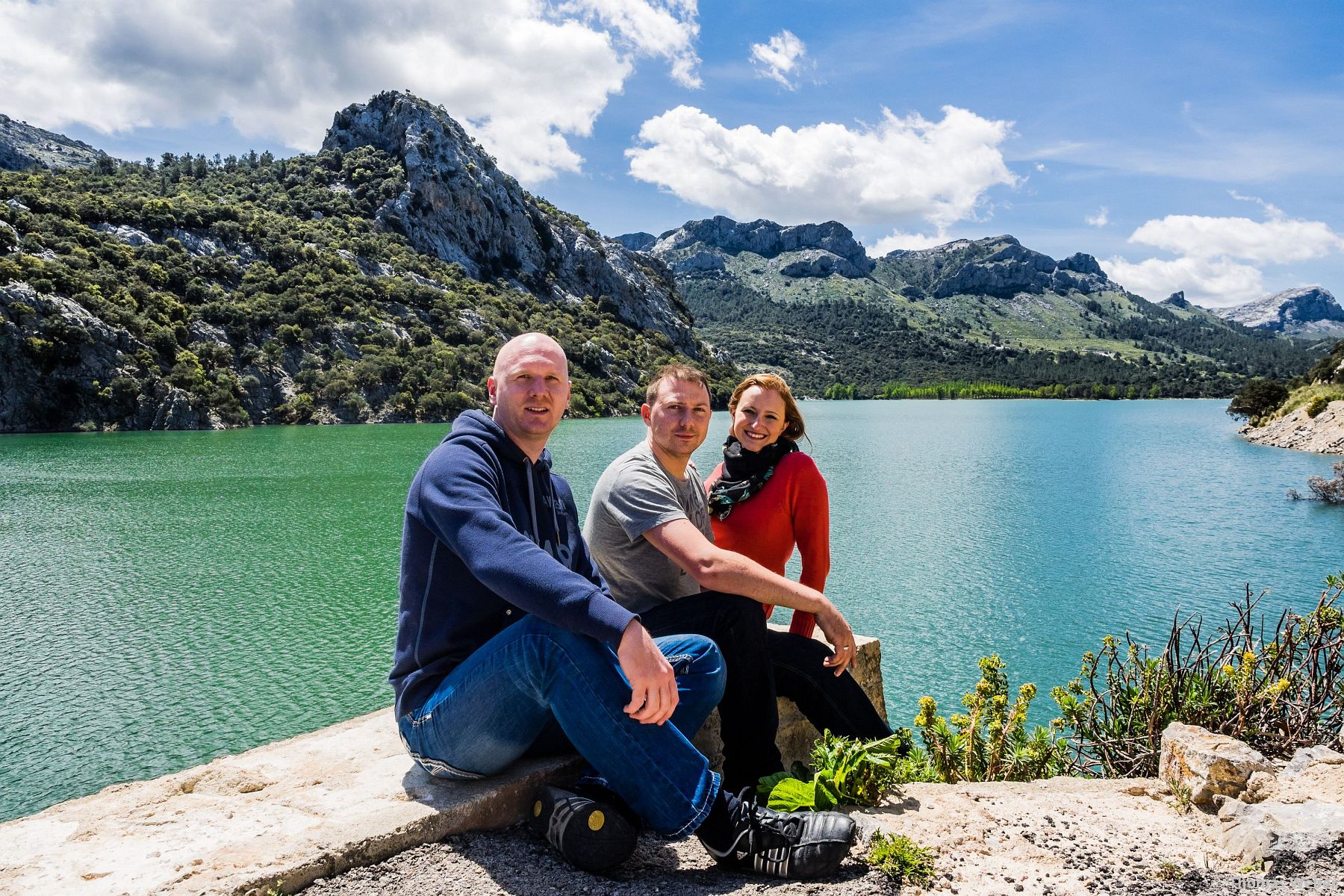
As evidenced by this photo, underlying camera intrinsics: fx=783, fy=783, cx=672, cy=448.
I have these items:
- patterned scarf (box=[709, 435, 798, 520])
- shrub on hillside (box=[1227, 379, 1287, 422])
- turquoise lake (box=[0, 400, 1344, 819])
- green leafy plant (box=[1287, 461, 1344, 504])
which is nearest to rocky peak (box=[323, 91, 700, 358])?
turquoise lake (box=[0, 400, 1344, 819])

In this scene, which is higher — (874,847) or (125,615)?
(874,847)

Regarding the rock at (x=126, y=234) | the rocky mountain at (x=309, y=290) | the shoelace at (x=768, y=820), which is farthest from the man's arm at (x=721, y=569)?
the rock at (x=126, y=234)

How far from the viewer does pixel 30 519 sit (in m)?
18.5

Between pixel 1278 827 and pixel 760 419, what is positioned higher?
pixel 760 419

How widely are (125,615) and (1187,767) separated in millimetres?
13355

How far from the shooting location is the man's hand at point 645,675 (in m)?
2.35

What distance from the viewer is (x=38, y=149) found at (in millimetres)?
127000

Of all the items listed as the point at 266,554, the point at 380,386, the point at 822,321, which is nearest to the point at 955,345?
the point at 822,321

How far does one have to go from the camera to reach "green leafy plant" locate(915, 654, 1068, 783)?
410 centimetres

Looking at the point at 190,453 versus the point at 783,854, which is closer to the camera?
the point at 783,854

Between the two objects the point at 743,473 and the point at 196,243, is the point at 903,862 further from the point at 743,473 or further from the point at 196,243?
the point at 196,243

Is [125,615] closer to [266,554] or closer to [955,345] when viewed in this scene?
[266,554]

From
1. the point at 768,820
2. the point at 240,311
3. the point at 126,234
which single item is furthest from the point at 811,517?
the point at 126,234

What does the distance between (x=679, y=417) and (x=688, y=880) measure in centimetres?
186
